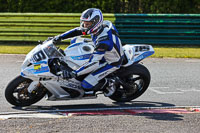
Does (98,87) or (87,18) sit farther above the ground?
(87,18)

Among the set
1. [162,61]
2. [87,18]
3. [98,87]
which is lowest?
[162,61]

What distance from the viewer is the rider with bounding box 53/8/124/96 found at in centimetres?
740

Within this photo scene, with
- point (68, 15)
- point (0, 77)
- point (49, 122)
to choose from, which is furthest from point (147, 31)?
point (49, 122)

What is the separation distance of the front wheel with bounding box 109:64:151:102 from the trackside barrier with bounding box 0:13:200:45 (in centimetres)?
794

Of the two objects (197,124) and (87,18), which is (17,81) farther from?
(197,124)

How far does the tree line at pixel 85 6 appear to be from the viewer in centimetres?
1784

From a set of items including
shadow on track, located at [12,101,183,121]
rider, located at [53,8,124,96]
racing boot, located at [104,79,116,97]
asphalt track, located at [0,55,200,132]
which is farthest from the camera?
racing boot, located at [104,79,116,97]

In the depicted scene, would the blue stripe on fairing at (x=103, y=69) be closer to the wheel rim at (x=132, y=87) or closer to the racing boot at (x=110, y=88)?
the racing boot at (x=110, y=88)

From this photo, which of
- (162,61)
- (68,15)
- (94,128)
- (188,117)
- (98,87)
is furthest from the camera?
(68,15)

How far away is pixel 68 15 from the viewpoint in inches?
625

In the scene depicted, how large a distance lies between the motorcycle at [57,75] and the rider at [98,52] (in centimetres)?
15

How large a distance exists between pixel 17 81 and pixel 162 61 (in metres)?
6.53

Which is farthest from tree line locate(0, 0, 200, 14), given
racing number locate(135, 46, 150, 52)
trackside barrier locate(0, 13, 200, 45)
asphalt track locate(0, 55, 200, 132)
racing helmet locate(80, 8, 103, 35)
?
racing helmet locate(80, 8, 103, 35)

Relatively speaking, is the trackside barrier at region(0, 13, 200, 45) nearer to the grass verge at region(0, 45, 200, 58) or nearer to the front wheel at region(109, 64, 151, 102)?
the grass verge at region(0, 45, 200, 58)
